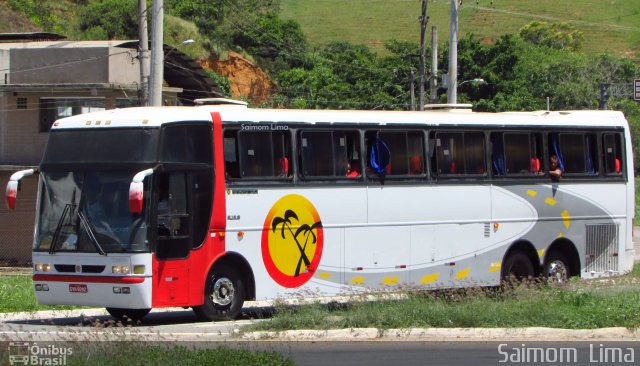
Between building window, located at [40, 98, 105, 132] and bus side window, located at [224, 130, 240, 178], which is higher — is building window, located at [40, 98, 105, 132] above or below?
above

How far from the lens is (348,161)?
18.7 meters

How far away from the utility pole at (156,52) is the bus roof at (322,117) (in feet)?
26.9

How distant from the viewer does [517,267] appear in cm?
2128

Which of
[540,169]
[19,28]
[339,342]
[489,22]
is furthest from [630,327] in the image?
[489,22]

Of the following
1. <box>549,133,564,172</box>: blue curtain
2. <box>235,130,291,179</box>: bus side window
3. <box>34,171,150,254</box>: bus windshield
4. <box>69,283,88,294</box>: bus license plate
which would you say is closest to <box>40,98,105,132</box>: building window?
<box>549,133,564,172</box>: blue curtain

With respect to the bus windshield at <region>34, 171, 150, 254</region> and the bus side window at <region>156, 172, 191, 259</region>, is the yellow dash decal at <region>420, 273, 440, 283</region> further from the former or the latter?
the bus windshield at <region>34, 171, 150, 254</region>

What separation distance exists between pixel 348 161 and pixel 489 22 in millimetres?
114395

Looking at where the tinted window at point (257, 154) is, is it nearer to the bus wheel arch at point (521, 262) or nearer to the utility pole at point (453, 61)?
the bus wheel arch at point (521, 262)

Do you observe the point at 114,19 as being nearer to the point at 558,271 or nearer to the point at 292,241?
the point at 558,271

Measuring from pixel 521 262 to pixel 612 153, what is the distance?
135 inches

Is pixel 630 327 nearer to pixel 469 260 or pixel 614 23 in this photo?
pixel 469 260

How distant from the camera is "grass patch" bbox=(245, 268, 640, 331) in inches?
595

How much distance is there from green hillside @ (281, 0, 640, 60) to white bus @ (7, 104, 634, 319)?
97313 mm

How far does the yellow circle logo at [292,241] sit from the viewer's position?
17453 mm
